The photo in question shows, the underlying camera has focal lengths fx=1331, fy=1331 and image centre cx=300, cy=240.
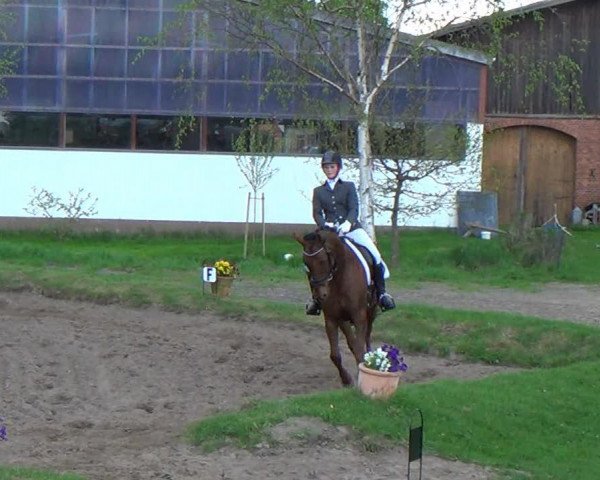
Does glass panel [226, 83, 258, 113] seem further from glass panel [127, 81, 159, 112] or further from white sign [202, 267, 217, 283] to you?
white sign [202, 267, 217, 283]

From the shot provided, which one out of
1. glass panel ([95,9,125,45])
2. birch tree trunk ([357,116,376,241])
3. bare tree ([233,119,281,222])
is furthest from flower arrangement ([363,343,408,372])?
glass panel ([95,9,125,45])

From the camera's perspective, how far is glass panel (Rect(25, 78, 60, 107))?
32.8m

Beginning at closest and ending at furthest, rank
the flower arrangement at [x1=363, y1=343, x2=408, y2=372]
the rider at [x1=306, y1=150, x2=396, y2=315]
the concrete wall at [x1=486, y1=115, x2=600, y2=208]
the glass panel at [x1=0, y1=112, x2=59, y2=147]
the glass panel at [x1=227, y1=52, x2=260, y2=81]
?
the flower arrangement at [x1=363, y1=343, x2=408, y2=372] < the rider at [x1=306, y1=150, x2=396, y2=315] < the glass panel at [x1=227, y1=52, x2=260, y2=81] < the glass panel at [x1=0, y1=112, x2=59, y2=147] < the concrete wall at [x1=486, y1=115, x2=600, y2=208]

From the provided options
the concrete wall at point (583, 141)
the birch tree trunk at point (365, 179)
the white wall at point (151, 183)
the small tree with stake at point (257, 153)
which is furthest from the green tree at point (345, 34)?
the concrete wall at point (583, 141)

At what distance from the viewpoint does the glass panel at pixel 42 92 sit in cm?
3278

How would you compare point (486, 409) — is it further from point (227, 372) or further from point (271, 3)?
point (271, 3)

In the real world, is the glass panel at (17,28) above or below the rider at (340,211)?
above

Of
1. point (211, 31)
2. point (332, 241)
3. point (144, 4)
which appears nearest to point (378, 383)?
point (332, 241)

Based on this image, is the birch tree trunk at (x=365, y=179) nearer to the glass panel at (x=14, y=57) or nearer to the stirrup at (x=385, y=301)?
the stirrup at (x=385, y=301)

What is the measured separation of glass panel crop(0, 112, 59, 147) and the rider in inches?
752

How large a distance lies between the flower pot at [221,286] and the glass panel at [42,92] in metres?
13.3

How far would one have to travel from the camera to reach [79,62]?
32719 millimetres

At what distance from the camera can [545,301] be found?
22.3 metres

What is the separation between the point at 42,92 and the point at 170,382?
19.1 meters
